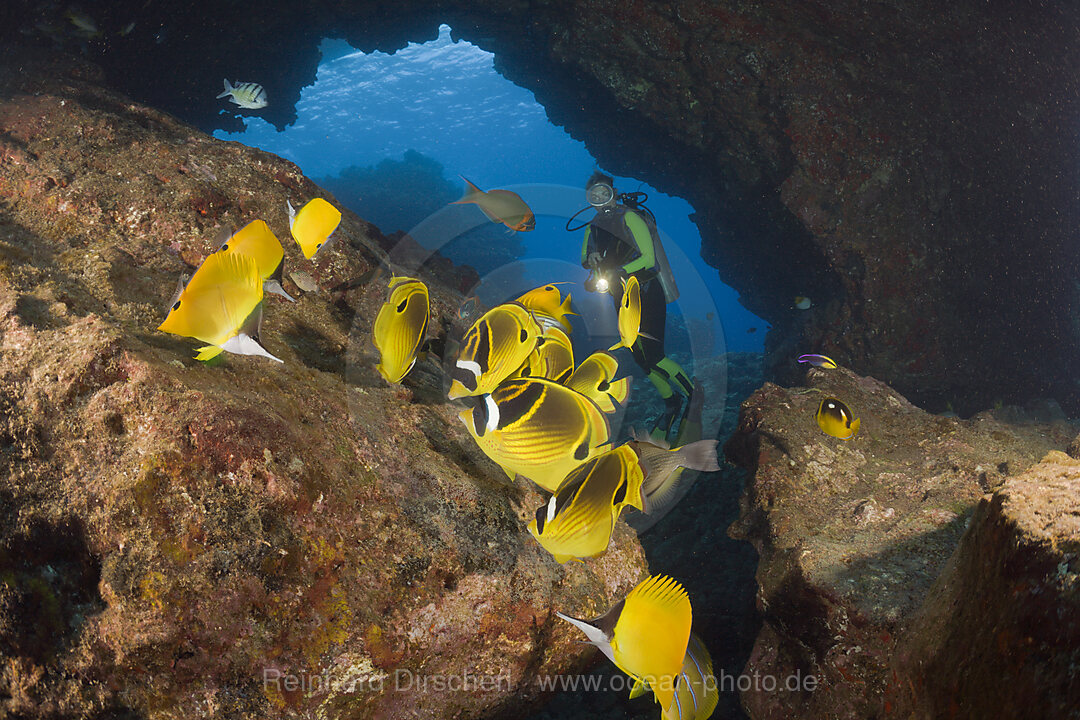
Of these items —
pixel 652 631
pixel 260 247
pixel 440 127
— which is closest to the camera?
pixel 652 631

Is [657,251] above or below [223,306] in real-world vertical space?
below

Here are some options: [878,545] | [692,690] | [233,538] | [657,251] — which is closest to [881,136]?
[657,251]

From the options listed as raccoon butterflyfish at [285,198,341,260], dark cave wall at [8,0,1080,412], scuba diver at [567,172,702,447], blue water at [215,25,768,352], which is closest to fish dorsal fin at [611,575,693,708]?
raccoon butterflyfish at [285,198,341,260]

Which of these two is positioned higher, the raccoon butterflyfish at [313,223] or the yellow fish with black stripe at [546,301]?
the raccoon butterflyfish at [313,223]

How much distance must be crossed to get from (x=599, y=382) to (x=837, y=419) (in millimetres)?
2141

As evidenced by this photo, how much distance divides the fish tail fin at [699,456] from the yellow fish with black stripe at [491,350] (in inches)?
35.2

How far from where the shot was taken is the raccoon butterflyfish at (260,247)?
1929mm

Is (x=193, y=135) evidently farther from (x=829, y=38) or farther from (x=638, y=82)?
(x=829, y=38)

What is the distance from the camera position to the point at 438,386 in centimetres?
309

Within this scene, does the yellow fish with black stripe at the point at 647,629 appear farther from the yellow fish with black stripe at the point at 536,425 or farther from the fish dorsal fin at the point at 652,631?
the yellow fish with black stripe at the point at 536,425

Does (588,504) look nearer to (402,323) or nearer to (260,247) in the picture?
(402,323)

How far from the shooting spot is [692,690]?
1639mm

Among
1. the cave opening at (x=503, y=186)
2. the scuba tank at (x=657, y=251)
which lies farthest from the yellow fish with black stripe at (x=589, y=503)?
the scuba tank at (x=657, y=251)

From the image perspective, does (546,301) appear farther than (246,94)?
No
